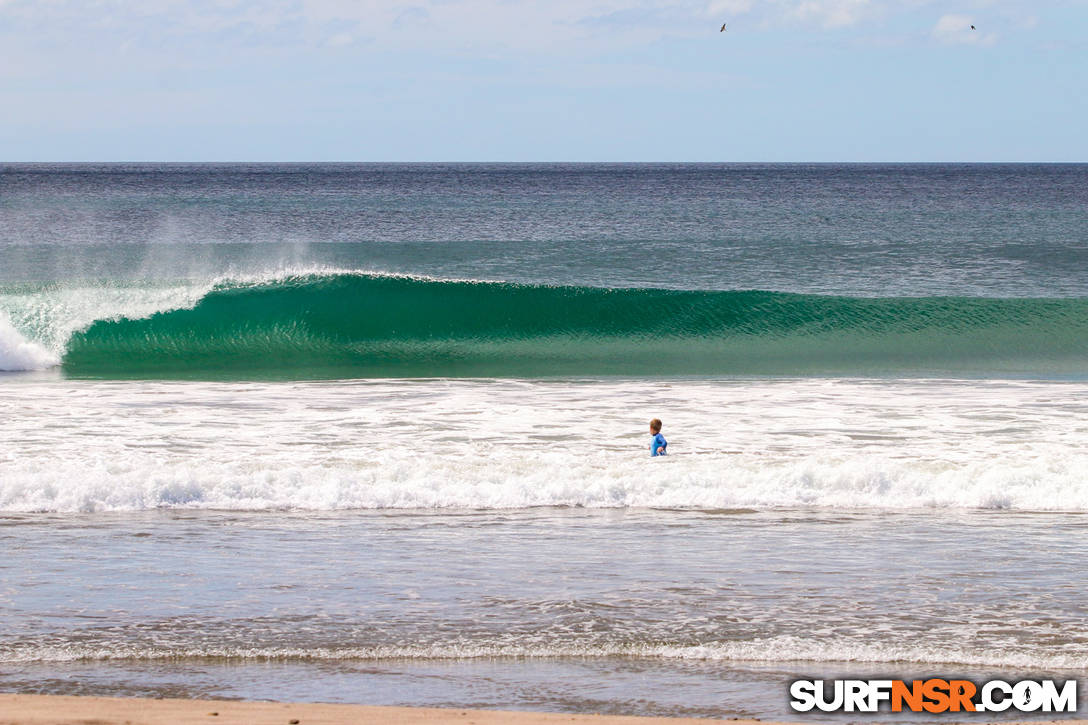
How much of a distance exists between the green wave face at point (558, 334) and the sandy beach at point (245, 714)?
38.2 feet

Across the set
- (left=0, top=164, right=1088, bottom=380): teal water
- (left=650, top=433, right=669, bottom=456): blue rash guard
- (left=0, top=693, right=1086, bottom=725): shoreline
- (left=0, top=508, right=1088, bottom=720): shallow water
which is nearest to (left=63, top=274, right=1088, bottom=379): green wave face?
(left=0, top=164, right=1088, bottom=380): teal water

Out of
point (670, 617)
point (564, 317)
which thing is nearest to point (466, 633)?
point (670, 617)

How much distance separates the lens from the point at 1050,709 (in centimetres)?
488

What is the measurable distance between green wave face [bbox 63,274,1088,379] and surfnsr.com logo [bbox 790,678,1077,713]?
1134 centimetres

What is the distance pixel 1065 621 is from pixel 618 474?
4.08 m

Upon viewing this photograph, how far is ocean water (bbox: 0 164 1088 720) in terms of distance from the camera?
5.54m

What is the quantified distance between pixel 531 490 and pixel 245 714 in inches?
183

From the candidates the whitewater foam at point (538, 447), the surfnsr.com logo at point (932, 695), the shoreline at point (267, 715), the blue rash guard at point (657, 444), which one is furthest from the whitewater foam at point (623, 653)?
the blue rash guard at point (657, 444)

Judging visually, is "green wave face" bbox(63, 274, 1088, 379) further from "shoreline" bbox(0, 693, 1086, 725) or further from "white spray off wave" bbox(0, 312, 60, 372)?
"shoreline" bbox(0, 693, 1086, 725)

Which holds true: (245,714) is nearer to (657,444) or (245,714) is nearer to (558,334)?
(657,444)

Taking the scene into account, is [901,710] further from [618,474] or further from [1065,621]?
[618,474]

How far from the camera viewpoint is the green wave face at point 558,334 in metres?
17.8

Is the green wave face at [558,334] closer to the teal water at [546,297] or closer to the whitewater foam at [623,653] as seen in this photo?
the teal water at [546,297]

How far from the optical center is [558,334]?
20922 mm
